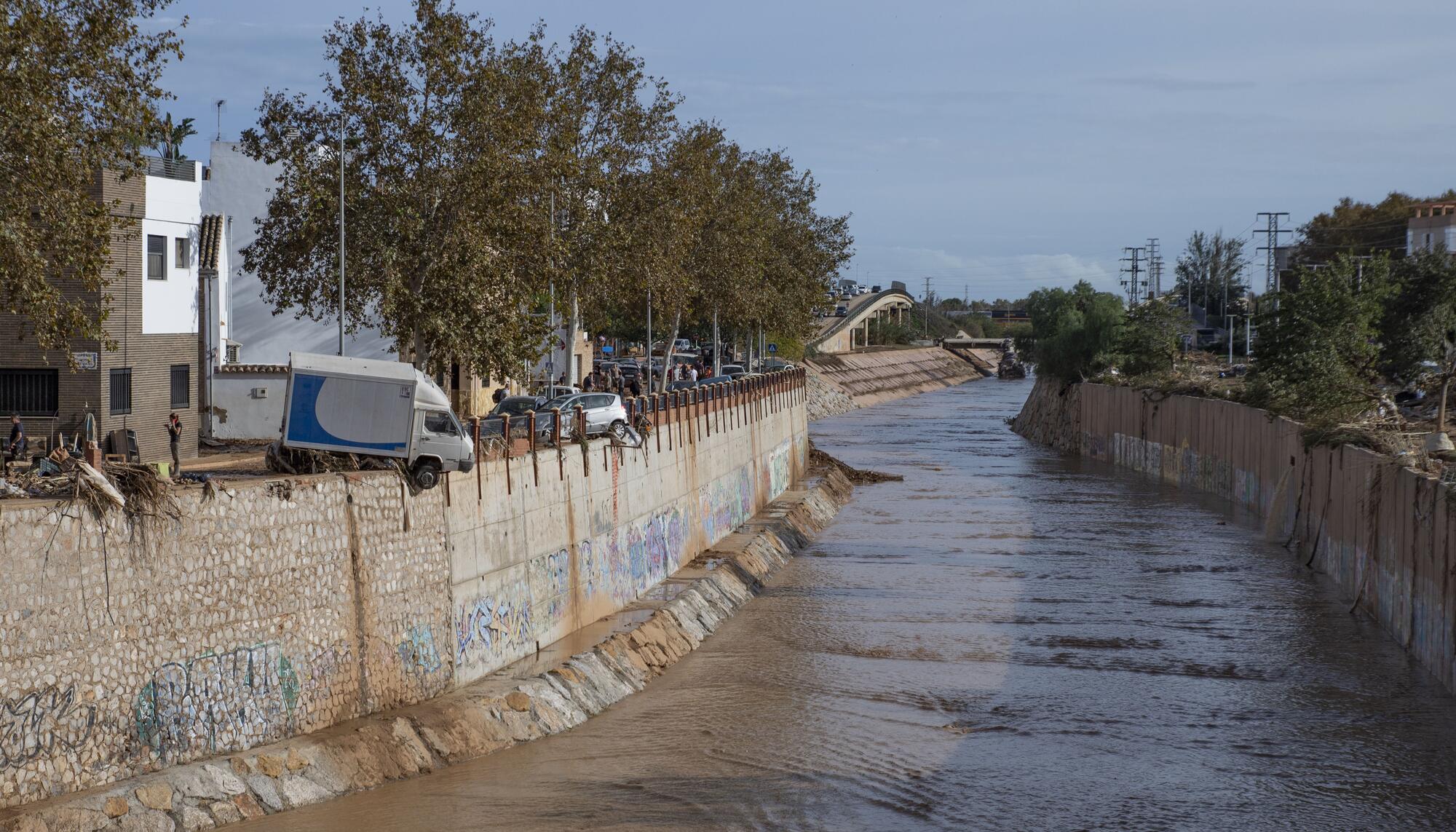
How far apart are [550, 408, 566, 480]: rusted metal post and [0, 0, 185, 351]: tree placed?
1074 centimetres

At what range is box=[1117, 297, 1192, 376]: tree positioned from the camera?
3745 inches

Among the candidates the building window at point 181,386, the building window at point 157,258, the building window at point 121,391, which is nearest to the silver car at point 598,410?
the building window at point 181,386

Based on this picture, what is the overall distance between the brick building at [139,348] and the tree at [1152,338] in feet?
219

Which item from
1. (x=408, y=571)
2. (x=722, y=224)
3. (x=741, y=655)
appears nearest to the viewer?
(x=408, y=571)

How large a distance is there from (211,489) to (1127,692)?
1912 centimetres

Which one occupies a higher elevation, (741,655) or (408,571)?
(408,571)

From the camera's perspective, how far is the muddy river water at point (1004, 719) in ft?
75.2

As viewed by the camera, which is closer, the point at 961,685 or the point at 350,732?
the point at 350,732

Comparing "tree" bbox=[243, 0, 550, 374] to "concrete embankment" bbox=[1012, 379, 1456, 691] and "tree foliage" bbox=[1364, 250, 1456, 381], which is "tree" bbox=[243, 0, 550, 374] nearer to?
"concrete embankment" bbox=[1012, 379, 1456, 691]

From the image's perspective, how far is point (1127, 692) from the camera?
101ft

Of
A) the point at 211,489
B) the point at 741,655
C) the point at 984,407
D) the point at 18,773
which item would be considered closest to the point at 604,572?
the point at 741,655

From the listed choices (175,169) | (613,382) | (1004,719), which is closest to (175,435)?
(175,169)

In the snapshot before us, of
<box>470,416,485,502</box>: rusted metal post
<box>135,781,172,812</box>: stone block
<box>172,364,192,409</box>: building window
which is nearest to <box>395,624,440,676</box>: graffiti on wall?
<box>470,416,485,502</box>: rusted metal post

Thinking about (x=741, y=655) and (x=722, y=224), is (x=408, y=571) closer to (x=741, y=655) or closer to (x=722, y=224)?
(x=741, y=655)
